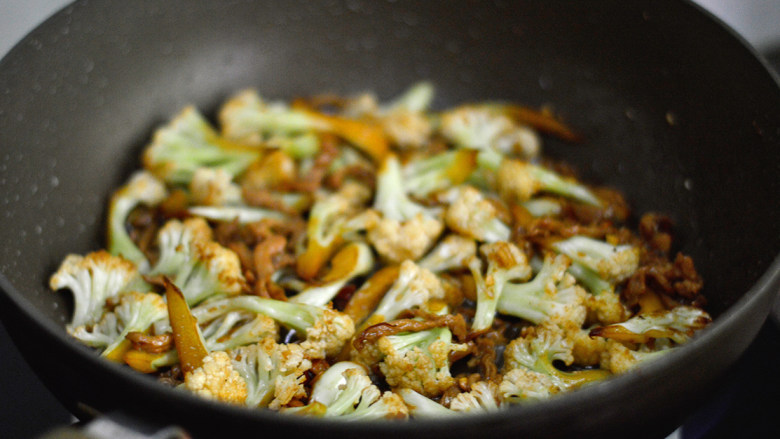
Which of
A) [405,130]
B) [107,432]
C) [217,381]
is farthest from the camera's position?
[405,130]

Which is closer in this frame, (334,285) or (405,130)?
(334,285)

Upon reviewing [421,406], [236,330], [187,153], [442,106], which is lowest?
[421,406]

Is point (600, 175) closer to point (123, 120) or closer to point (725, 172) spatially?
point (725, 172)

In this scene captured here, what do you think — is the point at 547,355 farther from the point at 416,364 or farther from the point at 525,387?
the point at 416,364

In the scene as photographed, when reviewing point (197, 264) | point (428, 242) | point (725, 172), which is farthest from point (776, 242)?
point (197, 264)

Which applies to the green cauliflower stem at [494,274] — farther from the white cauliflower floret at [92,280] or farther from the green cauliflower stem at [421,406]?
the white cauliflower floret at [92,280]

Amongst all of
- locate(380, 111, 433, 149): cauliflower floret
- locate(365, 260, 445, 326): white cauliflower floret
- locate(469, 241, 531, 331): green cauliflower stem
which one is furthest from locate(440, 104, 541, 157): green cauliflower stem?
A: locate(365, 260, 445, 326): white cauliflower floret

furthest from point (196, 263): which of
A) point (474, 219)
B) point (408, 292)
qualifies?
point (474, 219)

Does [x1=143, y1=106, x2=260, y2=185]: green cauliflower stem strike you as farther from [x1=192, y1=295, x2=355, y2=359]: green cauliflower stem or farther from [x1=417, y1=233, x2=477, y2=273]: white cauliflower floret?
[x1=417, y1=233, x2=477, y2=273]: white cauliflower floret
